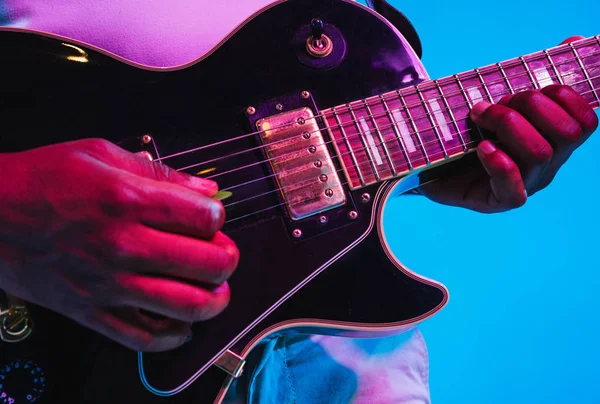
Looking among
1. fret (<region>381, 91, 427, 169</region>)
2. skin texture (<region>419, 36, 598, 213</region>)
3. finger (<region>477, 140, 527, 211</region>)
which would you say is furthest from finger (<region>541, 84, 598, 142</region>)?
fret (<region>381, 91, 427, 169</region>)

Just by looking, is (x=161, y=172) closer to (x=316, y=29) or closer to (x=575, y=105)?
(x=316, y=29)

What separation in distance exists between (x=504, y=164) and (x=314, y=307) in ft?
1.16

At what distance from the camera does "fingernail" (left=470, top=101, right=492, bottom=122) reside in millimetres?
716

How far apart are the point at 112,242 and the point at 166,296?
0.07m

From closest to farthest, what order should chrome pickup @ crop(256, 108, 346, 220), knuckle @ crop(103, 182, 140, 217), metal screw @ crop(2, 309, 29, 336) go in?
knuckle @ crop(103, 182, 140, 217)
metal screw @ crop(2, 309, 29, 336)
chrome pickup @ crop(256, 108, 346, 220)

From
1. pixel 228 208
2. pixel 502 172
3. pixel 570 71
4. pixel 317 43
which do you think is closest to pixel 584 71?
pixel 570 71

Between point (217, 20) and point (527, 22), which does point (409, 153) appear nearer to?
Answer: point (217, 20)

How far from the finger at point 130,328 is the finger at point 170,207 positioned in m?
0.11

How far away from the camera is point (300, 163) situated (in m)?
0.67

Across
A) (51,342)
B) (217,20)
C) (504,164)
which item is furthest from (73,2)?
(504,164)

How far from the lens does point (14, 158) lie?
482mm

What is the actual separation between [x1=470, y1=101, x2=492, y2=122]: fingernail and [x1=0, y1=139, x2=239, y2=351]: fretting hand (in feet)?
1.47

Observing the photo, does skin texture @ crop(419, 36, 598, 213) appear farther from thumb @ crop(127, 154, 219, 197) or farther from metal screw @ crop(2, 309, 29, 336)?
metal screw @ crop(2, 309, 29, 336)

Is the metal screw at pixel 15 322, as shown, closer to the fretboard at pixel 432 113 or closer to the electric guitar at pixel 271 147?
the electric guitar at pixel 271 147
